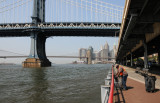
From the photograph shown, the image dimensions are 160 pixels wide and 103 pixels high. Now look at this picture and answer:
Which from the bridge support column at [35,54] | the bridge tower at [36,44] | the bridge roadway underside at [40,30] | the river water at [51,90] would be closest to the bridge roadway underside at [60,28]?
the bridge roadway underside at [40,30]

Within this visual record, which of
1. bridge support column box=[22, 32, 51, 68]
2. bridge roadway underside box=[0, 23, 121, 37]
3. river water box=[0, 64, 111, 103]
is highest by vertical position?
bridge roadway underside box=[0, 23, 121, 37]

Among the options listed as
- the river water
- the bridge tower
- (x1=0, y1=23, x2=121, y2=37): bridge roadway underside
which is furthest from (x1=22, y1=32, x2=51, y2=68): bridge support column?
the river water

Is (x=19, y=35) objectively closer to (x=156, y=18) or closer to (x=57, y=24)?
(x=57, y=24)

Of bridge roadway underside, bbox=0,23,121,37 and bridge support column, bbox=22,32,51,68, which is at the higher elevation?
bridge roadway underside, bbox=0,23,121,37

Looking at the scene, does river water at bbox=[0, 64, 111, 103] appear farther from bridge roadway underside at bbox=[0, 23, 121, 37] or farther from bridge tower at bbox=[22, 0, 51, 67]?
bridge roadway underside at bbox=[0, 23, 121, 37]

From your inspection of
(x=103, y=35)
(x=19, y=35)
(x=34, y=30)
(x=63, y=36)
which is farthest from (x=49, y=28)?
(x=103, y=35)

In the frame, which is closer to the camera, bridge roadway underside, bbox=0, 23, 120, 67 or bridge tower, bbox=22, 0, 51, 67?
bridge tower, bbox=22, 0, 51, 67

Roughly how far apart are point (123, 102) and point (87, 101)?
3626 millimetres

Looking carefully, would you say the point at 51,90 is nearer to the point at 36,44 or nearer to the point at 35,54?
the point at 35,54

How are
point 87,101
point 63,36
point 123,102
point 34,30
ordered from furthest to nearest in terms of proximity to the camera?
1. point 63,36
2. point 34,30
3. point 87,101
4. point 123,102

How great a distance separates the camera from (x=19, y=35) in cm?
10794

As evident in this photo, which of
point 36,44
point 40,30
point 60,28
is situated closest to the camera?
point 36,44

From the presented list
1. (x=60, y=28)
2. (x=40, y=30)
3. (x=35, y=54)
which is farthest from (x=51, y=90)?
(x=40, y=30)

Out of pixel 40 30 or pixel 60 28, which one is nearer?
pixel 40 30
